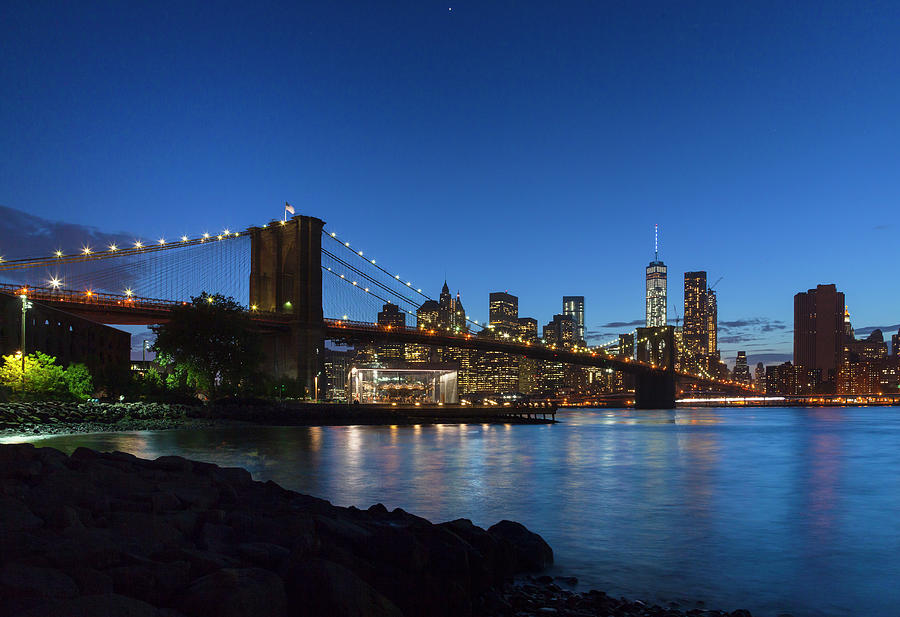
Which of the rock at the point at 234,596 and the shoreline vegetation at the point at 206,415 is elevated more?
the rock at the point at 234,596

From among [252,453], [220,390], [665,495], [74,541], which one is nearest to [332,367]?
[220,390]

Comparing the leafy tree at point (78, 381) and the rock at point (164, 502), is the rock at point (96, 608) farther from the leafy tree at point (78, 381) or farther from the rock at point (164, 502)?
the leafy tree at point (78, 381)

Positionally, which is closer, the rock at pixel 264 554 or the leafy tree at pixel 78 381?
the rock at pixel 264 554

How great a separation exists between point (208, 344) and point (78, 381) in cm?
952

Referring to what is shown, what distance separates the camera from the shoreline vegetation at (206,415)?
120 feet

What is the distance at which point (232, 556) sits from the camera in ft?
21.7

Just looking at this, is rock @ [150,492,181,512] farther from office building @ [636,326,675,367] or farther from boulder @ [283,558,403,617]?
office building @ [636,326,675,367]

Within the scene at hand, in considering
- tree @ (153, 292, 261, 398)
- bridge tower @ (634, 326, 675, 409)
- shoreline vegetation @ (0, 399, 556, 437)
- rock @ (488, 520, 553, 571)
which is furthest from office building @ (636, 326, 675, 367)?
rock @ (488, 520, 553, 571)

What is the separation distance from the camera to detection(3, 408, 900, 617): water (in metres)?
10.1

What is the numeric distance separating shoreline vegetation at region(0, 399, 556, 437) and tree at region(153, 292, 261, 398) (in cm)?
290

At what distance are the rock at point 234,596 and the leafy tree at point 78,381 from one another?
47785 mm

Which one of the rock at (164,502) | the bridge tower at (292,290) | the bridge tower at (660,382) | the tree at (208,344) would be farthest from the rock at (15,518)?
the bridge tower at (660,382)

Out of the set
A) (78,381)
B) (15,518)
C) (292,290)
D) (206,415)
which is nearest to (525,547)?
(15,518)

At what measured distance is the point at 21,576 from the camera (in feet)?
16.3
